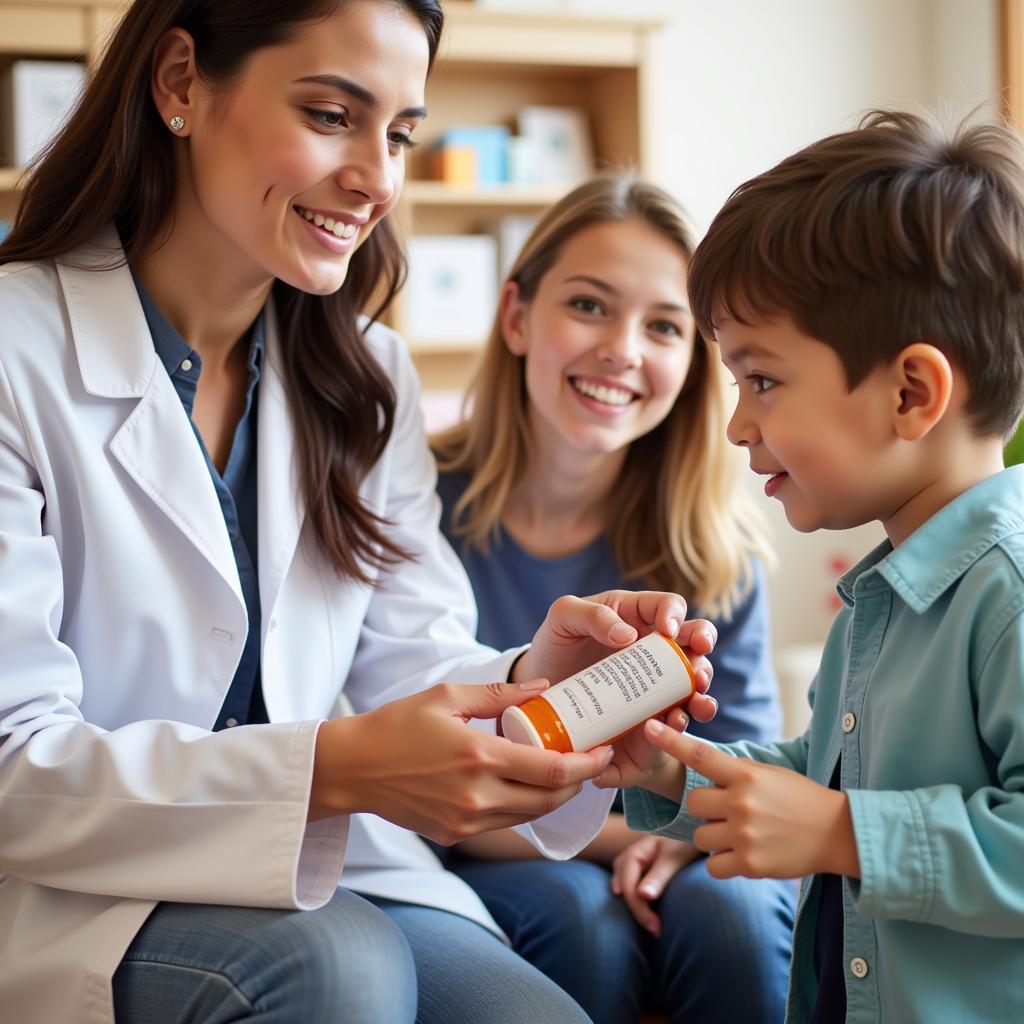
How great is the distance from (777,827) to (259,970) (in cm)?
44

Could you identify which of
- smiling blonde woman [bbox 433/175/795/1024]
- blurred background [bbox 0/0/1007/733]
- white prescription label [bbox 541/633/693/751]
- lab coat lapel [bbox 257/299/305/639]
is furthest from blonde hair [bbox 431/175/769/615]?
blurred background [bbox 0/0/1007/733]

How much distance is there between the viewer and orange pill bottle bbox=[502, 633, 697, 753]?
1.06 meters

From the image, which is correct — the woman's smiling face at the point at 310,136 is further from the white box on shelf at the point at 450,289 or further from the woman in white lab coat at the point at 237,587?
the white box on shelf at the point at 450,289

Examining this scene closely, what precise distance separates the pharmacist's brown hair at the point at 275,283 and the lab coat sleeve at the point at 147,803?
0.38m

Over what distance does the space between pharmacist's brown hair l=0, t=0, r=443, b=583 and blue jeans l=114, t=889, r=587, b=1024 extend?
472 millimetres

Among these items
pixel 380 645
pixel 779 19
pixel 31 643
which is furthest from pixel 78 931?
pixel 779 19

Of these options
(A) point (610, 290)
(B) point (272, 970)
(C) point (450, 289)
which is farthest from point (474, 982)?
(C) point (450, 289)

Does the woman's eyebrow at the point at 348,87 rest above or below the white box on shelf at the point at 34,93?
below

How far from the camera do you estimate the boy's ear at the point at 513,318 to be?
188 centimetres

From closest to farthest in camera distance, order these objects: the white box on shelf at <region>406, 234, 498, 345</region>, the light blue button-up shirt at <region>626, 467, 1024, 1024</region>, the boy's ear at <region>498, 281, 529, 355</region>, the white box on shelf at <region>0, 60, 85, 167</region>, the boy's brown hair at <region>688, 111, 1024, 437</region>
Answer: the light blue button-up shirt at <region>626, 467, 1024, 1024</region>, the boy's brown hair at <region>688, 111, 1024, 437</region>, the boy's ear at <region>498, 281, 529, 355</region>, the white box on shelf at <region>0, 60, 85, 167</region>, the white box on shelf at <region>406, 234, 498, 345</region>

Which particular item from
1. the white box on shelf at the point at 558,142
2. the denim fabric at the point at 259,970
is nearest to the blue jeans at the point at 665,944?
the denim fabric at the point at 259,970

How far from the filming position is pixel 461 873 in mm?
1554

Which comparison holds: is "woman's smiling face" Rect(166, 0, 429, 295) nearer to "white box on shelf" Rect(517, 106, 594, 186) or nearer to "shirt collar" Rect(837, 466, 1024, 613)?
"shirt collar" Rect(837, 466, 1024, 613)

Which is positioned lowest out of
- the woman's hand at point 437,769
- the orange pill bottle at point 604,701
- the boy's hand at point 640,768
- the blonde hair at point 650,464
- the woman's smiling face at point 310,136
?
the boy's hand at point 640,768
